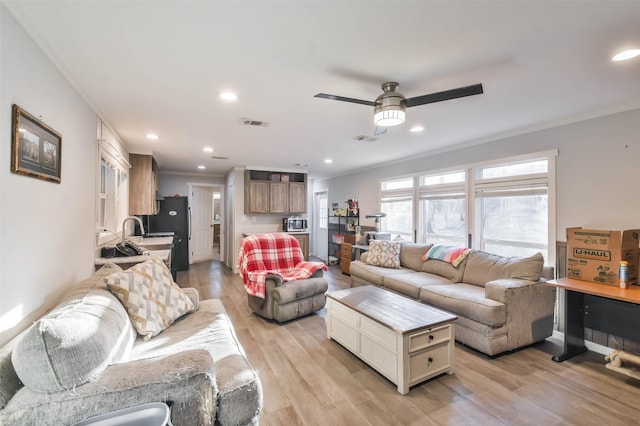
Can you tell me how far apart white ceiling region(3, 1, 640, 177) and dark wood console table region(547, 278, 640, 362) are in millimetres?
1704

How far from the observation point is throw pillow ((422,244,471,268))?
3742 mm

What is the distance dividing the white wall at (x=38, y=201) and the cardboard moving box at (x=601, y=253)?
14.1ft

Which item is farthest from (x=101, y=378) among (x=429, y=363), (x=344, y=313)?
(x=429, y=363)

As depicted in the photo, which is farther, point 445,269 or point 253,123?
point 445,269

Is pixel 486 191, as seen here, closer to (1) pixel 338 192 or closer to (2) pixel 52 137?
A: (1) pixel 338 192

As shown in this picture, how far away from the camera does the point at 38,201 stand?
1715 mm

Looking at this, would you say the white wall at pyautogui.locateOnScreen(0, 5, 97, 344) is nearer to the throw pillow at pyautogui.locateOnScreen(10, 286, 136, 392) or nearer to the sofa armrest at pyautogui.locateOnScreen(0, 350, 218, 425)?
the throw pillow at pyautogui.locateOnScreen(10, 286, 136, 392)

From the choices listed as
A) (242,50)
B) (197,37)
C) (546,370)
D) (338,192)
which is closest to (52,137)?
(197,37)

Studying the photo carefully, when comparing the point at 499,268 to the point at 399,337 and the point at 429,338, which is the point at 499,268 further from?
the point at 399,337

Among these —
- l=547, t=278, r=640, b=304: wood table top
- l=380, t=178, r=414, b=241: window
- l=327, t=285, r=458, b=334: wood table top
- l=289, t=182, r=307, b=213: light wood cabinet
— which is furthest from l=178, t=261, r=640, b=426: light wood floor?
l=289, t=182, r=307, b=213: light wood cabinet

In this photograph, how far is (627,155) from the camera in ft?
8.97

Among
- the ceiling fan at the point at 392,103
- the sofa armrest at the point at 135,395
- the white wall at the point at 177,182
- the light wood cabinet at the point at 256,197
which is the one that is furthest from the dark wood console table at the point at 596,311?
the white wall at the point at 177,182

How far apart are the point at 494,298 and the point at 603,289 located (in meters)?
0.83

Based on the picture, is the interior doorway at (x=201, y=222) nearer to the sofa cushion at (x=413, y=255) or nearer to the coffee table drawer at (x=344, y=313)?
the sofa cushion at (x=413, y=255)
